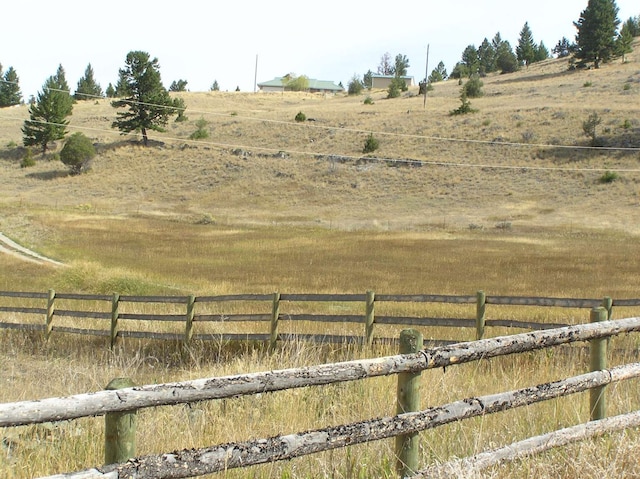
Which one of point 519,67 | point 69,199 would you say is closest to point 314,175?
point 69,199

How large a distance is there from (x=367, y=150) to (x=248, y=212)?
18.5 metres

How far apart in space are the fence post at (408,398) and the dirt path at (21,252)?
30.6m

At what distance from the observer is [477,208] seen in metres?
59.5

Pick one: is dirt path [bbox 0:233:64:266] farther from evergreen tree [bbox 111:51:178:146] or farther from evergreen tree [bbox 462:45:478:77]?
evergreen tree [bbox 462:45:478:77]

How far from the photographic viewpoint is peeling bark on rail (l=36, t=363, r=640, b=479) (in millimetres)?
3113

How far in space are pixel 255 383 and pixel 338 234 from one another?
42.9 meters

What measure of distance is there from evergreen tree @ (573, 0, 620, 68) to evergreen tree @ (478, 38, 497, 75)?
30686 mm

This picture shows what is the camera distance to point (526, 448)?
449cm

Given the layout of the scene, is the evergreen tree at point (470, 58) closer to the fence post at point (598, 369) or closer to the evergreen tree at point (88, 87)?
the evergreen tree at point (88, 87)

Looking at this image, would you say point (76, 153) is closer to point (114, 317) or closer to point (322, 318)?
point (114, 317)

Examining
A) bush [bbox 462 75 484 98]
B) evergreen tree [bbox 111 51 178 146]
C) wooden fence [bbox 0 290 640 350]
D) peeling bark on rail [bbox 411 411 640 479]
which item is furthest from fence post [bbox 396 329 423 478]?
bush [bbox 462 75 484 98]

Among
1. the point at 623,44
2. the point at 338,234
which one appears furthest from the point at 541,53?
the point at 338,234

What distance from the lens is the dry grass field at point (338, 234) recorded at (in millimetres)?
5570

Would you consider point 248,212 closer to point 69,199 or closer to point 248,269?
point 69,199
